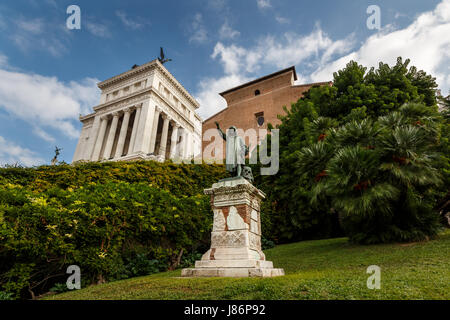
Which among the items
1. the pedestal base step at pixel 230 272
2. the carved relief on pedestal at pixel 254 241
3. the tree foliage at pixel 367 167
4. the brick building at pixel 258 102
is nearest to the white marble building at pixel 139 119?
the brick building at pixel 258 102

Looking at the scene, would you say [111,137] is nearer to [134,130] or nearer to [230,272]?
[134,130]

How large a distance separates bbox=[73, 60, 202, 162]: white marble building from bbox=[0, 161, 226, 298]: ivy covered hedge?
1824cm

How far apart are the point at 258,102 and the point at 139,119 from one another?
15.4m

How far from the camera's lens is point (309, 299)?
10.3 feet

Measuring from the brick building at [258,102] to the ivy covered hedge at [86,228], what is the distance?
17623 millimetres

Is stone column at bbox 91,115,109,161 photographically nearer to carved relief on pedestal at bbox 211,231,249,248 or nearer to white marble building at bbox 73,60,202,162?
white marble building at bbox 73,60,202,162

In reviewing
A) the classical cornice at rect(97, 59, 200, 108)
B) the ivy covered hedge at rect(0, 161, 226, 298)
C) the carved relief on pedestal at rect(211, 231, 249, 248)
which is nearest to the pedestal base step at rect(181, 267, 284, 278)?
the carved relief on pedestal at rect(211, 231, 249, 248)

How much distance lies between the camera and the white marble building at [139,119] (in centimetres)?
3017

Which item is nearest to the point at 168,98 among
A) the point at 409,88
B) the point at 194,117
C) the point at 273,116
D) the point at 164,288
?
the point at 194,117

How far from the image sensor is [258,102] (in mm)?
29203

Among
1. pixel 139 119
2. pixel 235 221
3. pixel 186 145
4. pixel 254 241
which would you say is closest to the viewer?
pixel 235 221

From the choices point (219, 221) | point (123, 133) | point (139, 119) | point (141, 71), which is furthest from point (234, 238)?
point (141, 71)
